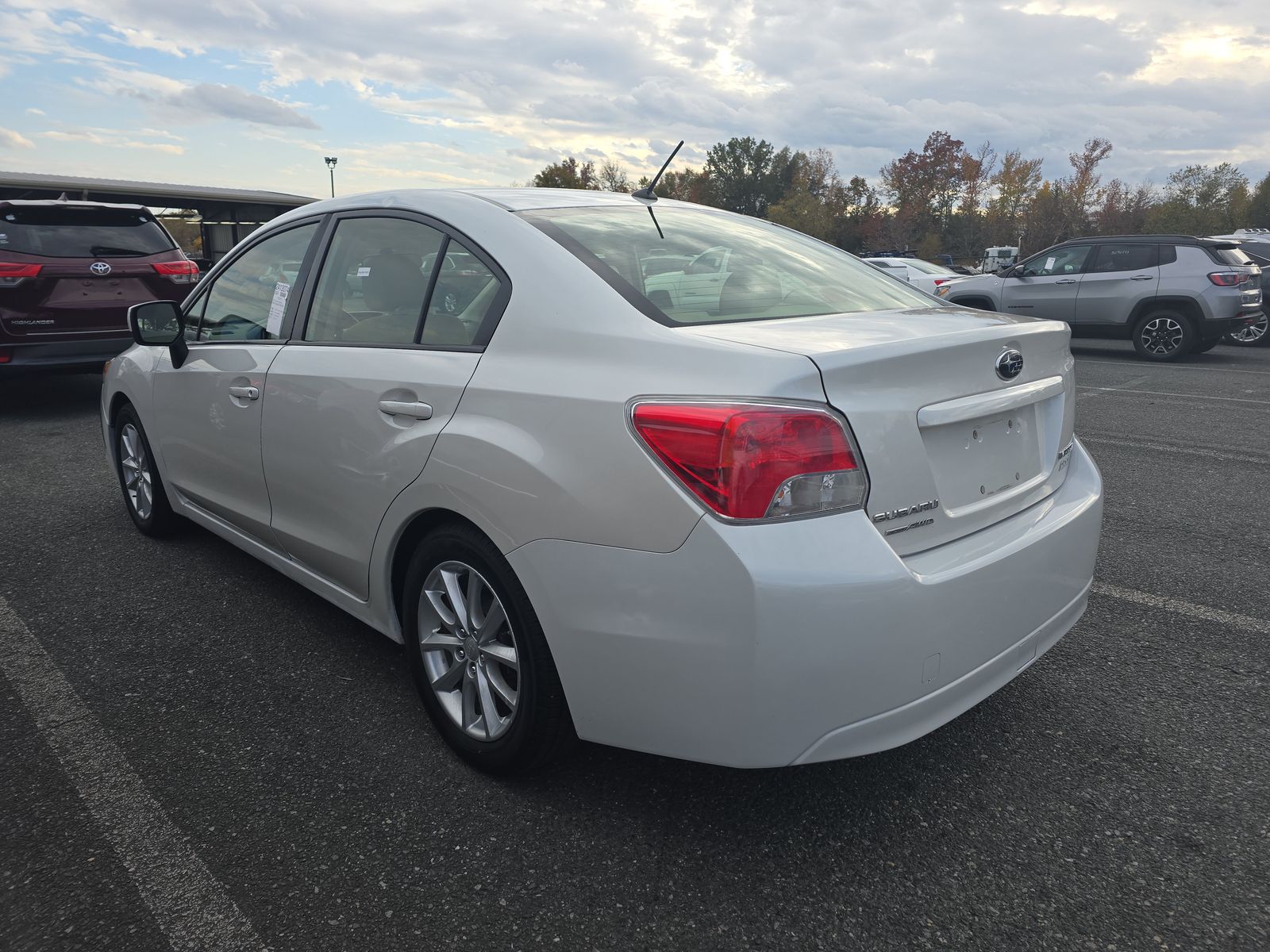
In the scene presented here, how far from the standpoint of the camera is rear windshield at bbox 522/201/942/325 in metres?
2.34

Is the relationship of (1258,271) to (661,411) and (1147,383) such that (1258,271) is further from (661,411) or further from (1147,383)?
(661,411)

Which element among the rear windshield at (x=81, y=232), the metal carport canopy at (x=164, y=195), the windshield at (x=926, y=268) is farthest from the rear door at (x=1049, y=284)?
the metal carport canopy at (x=164, y=195)

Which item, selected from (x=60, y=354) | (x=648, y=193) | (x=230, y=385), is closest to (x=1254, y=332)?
(x=648, y=193)

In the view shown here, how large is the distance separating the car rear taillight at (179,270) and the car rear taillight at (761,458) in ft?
25.6

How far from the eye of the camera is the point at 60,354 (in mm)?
7582

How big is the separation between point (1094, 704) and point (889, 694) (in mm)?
1253

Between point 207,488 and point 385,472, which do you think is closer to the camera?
point 385,472

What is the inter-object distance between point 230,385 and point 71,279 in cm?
547

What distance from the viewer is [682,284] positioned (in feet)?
7.98

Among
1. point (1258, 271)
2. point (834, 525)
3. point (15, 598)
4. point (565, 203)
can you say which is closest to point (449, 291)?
point (565, 203)

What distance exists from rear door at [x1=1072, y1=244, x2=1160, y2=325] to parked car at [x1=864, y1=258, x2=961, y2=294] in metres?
2.96

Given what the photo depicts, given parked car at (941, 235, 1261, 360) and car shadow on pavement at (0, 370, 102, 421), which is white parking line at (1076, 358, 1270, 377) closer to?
parked car at (941, 235, 1261, 360)

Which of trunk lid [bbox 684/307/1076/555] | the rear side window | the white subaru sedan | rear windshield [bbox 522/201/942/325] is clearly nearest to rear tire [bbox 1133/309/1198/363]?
the rear side window

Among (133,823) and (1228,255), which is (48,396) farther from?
(1228,255)
